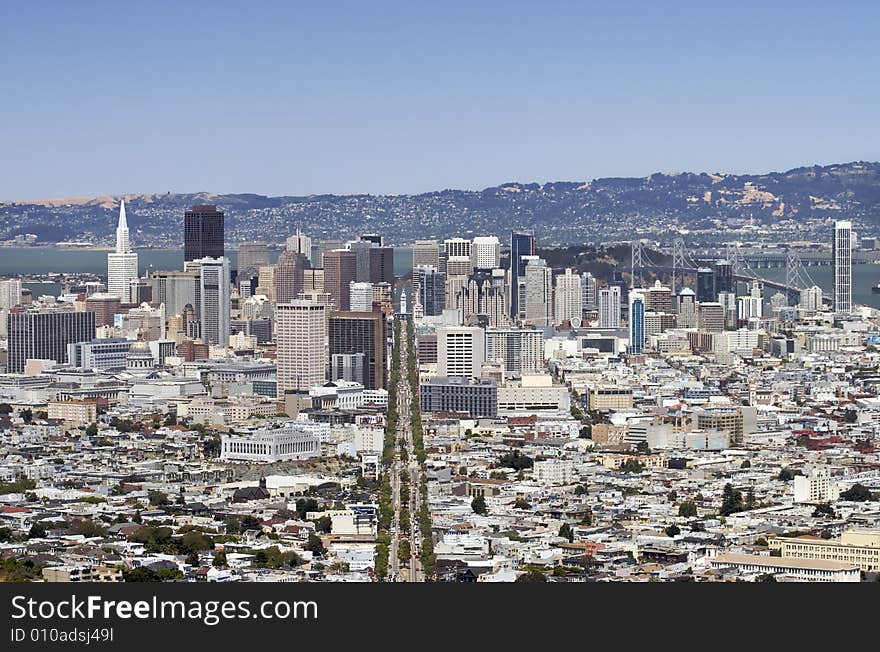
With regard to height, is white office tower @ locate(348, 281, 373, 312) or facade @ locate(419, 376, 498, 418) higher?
white office tower @ locate(348, 281, 373, 312)

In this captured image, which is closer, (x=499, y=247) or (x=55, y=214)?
(x=55, y=214)

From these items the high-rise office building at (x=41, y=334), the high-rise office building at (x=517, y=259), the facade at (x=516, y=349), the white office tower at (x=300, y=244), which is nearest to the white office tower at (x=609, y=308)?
the high-rise office building at (x=517, y=259)

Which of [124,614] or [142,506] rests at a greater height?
[124,614]

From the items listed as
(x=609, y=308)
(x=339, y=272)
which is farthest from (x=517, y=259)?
(x=339, y=272)

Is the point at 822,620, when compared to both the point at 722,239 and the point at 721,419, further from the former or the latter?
the point at 722,239

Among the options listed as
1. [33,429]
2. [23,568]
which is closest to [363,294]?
[33,429]

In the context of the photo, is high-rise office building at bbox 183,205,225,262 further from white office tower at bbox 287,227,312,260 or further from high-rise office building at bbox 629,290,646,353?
high-rise office building at bbox 629,290,646,353

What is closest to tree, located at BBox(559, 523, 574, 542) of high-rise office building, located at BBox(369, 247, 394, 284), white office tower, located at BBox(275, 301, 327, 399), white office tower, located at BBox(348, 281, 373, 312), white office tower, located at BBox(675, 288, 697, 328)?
white office tower, located at BBox(275, 301, 327, 399)
